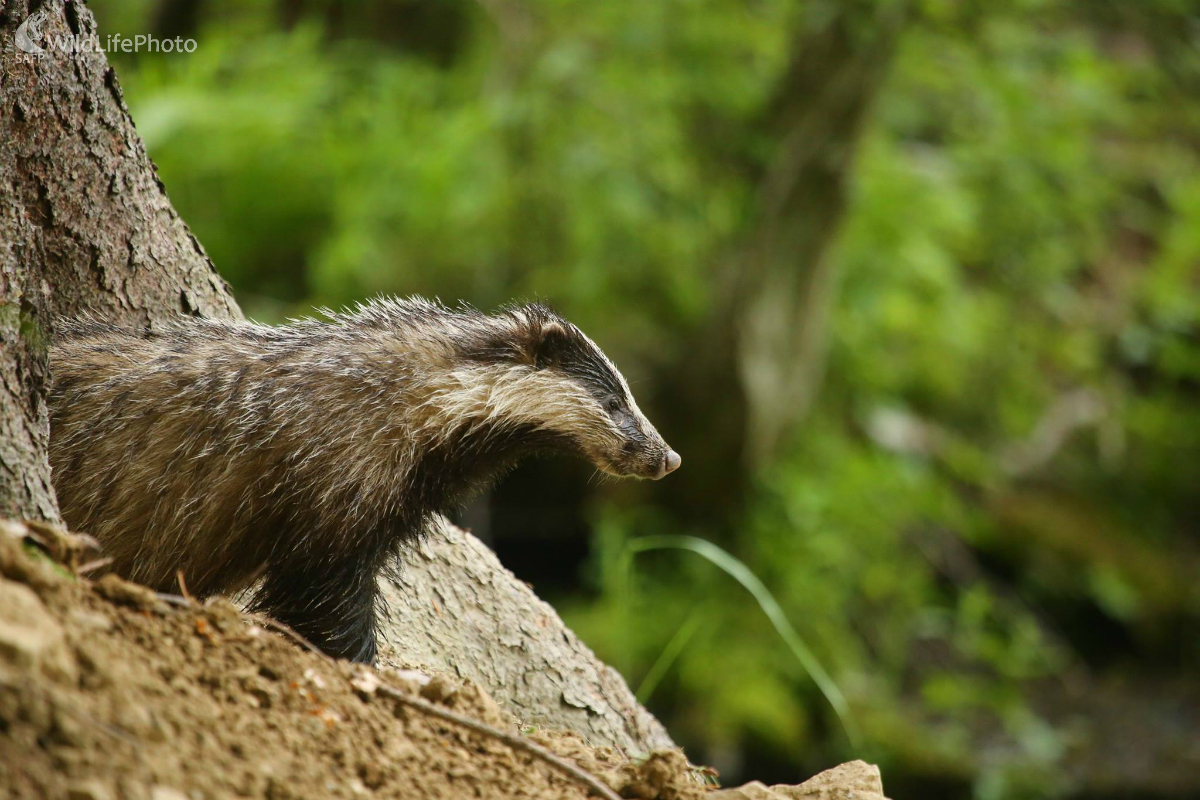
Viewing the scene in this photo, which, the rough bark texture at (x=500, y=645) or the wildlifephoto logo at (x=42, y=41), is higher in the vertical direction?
the wildlifephoto logo at (x=42, y=41)

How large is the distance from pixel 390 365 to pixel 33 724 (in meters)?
2.08

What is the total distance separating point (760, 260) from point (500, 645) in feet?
18.7

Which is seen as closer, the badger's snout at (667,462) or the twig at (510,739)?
the twig at (510,739)

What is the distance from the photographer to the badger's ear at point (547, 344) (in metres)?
4.30

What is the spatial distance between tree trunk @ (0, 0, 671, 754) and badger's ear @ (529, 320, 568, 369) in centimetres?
90

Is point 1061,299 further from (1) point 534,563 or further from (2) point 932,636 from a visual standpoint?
(1) point 534,563

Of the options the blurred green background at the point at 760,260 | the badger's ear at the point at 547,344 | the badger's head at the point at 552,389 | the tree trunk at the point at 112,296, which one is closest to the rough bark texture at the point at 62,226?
the tree trunk at the point at 112,296

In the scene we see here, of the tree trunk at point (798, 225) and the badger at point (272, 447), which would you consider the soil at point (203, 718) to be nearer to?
the badger at point (272, 447)

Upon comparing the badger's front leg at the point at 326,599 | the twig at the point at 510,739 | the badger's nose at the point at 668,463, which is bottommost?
the badger's front leg at the point at 326,599

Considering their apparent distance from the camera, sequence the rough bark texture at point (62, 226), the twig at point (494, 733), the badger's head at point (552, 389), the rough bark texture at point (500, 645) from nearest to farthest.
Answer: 1. the twig at point (494, 733)
2. the rough bark texture at point (62, 226)
3. the badger's head at point (552, 389)
4. the rough bark texture at point (500, 645)

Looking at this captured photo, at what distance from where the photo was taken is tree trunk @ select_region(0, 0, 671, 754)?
3205 mm

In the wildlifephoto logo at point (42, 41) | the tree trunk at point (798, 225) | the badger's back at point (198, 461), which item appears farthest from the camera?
the tree trunk at point (798, 225)

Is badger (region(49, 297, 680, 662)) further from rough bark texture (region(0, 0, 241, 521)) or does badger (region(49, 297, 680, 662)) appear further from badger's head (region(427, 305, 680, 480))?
rough bark texture (region(0, 0, 241, 521))

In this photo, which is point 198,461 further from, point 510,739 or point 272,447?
point 510,739
